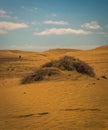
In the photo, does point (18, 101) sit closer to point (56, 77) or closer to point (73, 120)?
point (73, 120)

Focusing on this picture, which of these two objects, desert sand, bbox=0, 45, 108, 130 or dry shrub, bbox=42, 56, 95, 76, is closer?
desert sand, bbox=0, 45, 108, 130

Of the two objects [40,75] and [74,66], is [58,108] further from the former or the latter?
[74,66]

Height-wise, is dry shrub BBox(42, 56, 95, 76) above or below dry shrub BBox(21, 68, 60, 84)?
above

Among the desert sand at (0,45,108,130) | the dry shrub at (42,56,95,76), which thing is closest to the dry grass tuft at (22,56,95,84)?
the dry shrub at (42,56,95,76)

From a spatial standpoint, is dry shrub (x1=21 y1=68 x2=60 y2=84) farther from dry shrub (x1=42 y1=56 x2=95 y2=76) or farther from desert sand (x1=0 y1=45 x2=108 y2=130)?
desert sand (x1=0 y1=45 x2=108 y2=130)

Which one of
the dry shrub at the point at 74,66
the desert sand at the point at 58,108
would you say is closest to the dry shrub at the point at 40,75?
the dry shrub at the point at 74,66

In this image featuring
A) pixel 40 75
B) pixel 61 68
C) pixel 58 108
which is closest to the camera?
pixel 58 108

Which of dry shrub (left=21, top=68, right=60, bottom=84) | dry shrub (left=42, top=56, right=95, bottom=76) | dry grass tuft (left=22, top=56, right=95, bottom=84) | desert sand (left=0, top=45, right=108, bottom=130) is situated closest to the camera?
desert sand (left=0, top=45, right=108, bottom=130)

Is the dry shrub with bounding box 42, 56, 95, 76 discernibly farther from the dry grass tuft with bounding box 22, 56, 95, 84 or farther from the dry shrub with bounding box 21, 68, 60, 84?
the dry shrub with bounding box 21, 68, 60, 84

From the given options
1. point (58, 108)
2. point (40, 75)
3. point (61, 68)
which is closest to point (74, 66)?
point (61, 68)

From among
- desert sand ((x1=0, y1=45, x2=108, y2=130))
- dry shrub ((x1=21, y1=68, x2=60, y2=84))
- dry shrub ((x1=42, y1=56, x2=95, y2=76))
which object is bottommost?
desert sand ((x1=0, y1=45, x2=108, y2=130))

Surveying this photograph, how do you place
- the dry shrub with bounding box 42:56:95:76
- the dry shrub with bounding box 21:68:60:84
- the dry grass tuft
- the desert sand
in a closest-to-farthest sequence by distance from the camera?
1. the desert sand
2. the dry shrub with bounding box 21:68:60:84
3. the dry grass tuft
4. the dry shrub with bounding box 42:56:95:76

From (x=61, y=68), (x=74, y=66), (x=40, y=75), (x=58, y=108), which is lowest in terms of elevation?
(x=58, y=108)

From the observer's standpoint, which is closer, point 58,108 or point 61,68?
point 58,108
